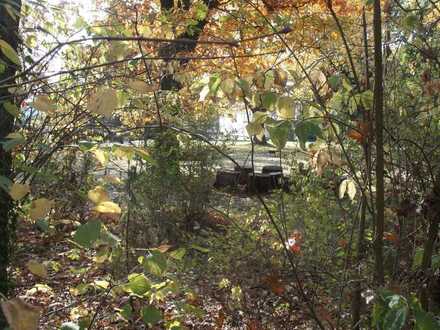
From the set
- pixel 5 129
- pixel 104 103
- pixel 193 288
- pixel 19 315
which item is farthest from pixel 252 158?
pixel 193 288

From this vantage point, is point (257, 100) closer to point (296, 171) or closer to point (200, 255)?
point (200, 255)

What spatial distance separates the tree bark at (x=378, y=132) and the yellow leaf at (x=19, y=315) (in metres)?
1.20

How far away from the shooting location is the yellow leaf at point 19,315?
0.87 meters

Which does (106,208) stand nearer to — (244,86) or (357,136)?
(244,86)

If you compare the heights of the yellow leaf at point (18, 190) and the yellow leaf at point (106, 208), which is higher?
the yellow leaf at point (18, 190)

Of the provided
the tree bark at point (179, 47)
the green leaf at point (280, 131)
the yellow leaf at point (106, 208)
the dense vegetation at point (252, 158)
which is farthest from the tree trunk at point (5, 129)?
the green leaf at point (280, 131)

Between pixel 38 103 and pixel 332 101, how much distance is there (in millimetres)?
1448

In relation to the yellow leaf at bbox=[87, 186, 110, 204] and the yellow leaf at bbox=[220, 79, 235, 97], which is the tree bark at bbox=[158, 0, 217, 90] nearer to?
the yellow leaf at bbox=[220, 79, 235, 97]

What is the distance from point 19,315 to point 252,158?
1.13 m

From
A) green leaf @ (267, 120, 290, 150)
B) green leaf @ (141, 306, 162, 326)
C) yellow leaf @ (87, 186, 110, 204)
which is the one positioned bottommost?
green leaf @ (141, 306, 162, 326)

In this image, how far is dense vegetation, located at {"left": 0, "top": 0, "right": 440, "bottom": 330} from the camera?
146cm

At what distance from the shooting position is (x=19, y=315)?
88 centimetres

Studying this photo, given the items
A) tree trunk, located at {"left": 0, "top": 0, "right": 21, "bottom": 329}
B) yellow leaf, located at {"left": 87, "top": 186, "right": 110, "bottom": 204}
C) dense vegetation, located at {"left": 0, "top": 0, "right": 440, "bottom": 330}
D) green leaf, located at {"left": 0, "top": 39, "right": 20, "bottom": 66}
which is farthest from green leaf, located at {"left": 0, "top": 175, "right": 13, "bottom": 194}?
tree trunk, located at {"left": 0, "top": 0, "right": 21, "bottom": 329}

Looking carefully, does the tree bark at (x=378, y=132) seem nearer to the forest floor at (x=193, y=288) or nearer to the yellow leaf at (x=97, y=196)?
the forest floor at (x=193, y=288)
